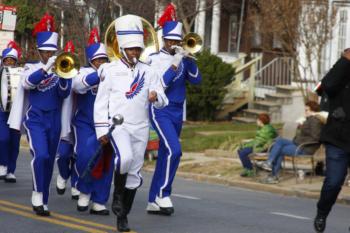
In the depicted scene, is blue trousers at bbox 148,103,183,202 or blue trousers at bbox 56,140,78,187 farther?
blue trousers at bbox 56,140,78,187

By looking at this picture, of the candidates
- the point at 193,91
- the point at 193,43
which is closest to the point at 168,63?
the point at 193,43

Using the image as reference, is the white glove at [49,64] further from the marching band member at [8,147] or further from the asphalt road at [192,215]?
the marching band member at [8,147]

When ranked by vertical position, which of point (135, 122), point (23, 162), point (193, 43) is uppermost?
point (193, 43)

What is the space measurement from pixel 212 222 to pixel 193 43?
2.16 meters

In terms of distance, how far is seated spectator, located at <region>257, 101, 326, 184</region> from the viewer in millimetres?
16984

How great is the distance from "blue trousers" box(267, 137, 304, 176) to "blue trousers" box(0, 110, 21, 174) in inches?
164

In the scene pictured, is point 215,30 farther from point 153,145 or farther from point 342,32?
point 153,145

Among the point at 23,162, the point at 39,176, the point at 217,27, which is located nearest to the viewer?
the point at 39,176

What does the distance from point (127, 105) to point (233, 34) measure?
23.5 metres

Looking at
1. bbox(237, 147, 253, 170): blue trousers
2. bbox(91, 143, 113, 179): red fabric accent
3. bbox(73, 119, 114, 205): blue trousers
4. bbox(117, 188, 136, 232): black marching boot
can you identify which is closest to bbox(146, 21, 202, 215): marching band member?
bbox(73, 119, 114, 205): blue trousers

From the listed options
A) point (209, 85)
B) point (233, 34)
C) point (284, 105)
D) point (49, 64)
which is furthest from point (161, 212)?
point (233, 34)

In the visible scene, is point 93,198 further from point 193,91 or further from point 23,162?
point 193,91

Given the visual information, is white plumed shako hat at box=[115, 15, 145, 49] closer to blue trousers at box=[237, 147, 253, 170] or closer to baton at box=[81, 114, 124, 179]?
baton at box=[81, 114, 124, 179]

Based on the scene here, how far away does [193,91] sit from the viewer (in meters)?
28.2
